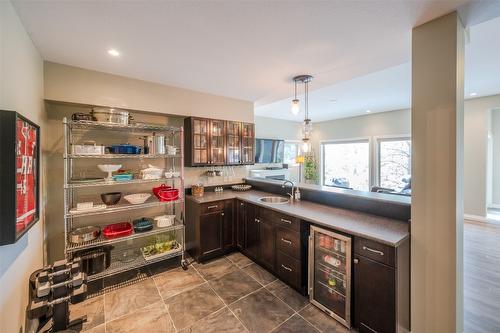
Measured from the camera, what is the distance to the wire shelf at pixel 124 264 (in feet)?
7.88

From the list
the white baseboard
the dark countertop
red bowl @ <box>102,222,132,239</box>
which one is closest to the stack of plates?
the dark countertop

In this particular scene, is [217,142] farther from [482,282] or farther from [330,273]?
[482,282]

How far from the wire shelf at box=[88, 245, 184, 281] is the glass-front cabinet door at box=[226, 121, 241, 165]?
5.38 feet

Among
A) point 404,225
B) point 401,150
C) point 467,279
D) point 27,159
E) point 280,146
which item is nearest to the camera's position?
point 27,159

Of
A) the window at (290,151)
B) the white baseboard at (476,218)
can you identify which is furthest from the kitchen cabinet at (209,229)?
the white baseboard at (476,218)

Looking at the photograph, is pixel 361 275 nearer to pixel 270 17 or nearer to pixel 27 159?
pixel 270 17

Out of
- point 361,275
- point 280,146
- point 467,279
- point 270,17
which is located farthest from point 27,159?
point 280,146

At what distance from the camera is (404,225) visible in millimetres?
1910

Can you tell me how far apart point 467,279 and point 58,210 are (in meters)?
5.10

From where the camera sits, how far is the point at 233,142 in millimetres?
3723

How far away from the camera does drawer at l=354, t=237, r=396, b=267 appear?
1.56 meters

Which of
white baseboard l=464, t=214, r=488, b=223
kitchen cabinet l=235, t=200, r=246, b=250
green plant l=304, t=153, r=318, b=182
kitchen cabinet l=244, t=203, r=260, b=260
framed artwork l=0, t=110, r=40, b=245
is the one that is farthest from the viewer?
green plant l=304, t=153, r=318, b=182

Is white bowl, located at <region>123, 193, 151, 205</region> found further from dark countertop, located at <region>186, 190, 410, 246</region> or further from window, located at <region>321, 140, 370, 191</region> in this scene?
window, located at <region>321, 140, 370, 191</region>

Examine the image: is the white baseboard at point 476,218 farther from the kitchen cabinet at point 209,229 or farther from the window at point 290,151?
the kitchen cabinet at point 209,229
